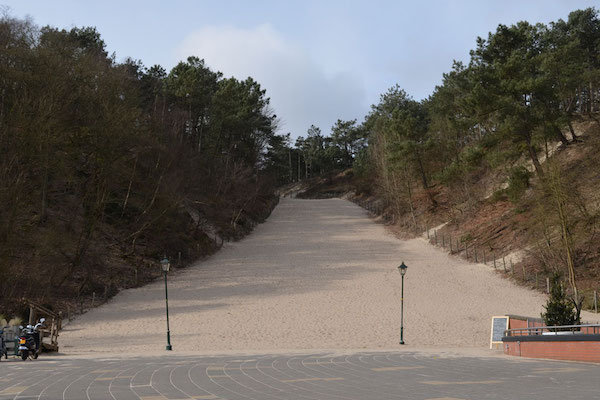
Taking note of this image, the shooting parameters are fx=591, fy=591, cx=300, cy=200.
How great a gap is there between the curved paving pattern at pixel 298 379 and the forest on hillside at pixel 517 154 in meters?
10.1

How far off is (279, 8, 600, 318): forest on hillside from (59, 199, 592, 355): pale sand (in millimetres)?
3956

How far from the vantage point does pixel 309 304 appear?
32188 mm

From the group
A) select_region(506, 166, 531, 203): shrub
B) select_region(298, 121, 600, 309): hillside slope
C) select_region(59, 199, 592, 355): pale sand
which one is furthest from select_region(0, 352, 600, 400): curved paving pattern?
select_region(506, 166, 531, 203): shrub

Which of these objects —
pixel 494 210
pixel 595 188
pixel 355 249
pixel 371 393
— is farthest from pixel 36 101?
pixel 494 210

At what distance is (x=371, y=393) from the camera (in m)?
9.67

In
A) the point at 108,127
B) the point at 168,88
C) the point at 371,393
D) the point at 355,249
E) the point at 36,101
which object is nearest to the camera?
the point at 371,393

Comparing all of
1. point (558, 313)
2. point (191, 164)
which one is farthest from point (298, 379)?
point (191, 164)

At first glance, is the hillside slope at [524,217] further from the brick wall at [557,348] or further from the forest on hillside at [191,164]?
the brick wall at [557,348]

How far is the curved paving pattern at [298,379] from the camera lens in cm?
944

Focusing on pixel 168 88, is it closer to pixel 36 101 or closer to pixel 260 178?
pixel 260 178

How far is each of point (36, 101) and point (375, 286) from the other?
21671mm

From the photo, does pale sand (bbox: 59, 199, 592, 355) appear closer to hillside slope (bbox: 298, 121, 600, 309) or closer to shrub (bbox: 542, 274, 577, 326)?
hillside slope (bbox: 298, 121, 600, 309)

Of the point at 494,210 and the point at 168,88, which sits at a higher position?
the point at 168,88

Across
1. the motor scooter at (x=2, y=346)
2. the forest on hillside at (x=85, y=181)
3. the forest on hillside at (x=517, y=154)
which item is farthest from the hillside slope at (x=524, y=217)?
the motor scooter at (x=2, y=346)
